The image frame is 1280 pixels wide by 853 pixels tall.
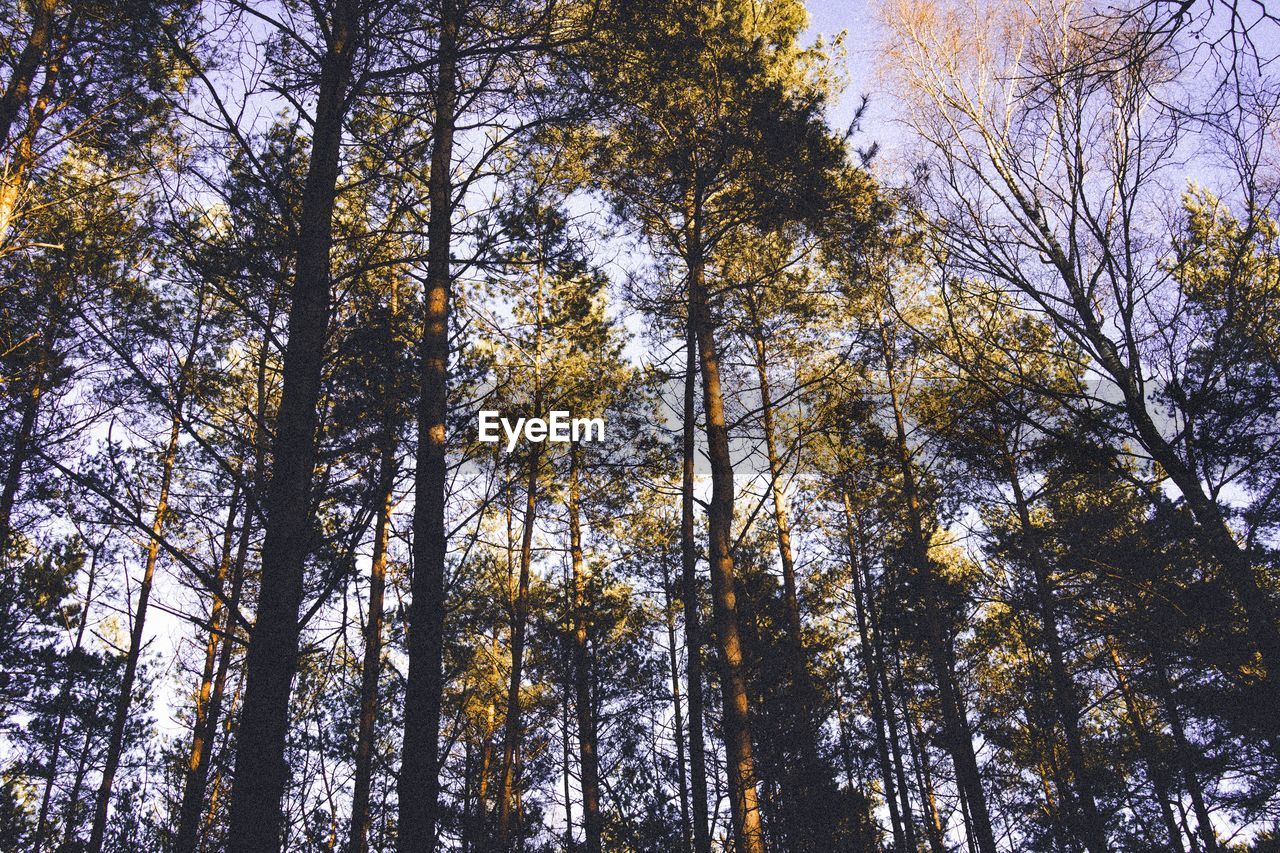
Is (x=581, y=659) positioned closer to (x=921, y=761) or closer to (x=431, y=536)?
(x=921, y=761)

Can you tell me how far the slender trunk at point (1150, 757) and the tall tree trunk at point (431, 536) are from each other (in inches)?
298

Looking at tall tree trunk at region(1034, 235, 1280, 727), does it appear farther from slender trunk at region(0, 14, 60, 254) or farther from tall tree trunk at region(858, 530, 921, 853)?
slender trunk at region(0, 14, 60, 254)

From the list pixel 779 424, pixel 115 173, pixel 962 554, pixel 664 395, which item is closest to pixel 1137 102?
pixel 664 395

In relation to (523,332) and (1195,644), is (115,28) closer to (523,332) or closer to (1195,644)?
(523,332)

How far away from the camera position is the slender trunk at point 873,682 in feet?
35.5

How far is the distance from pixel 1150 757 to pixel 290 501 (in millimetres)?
9507

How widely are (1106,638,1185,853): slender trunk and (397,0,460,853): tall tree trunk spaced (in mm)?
7565

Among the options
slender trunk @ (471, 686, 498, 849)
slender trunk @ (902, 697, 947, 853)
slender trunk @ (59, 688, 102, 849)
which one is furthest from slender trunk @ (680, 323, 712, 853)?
slender trunk @ (59, 688, 102, 849)

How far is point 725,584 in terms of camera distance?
23.9 feet

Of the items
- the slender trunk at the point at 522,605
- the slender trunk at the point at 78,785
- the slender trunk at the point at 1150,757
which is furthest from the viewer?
the slender trunk at the point at 78,785

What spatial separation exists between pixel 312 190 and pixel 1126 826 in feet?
61.1

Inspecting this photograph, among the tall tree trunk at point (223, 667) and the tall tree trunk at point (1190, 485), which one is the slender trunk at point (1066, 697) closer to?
the tall tree trunk at point (1190, 485)

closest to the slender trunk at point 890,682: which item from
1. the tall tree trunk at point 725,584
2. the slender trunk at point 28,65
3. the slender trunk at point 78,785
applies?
the tall tree trunk at point 725,584

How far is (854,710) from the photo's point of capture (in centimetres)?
1379
